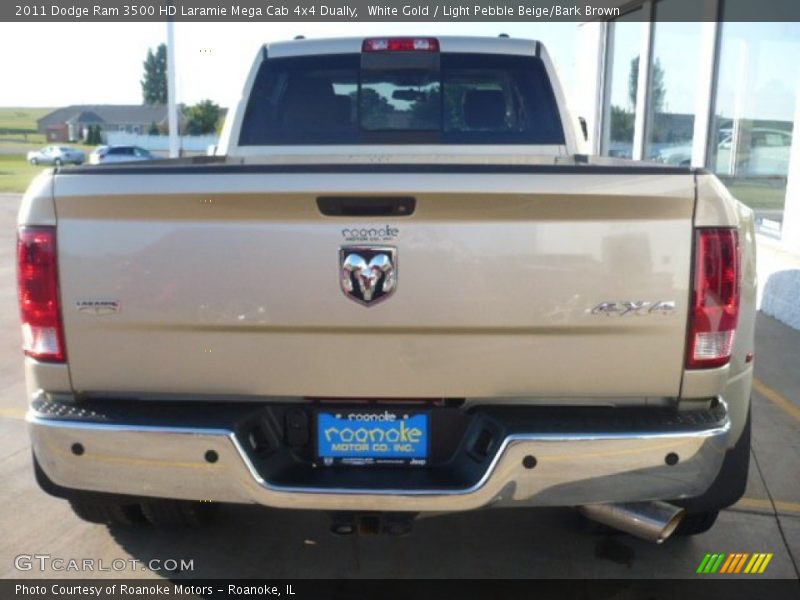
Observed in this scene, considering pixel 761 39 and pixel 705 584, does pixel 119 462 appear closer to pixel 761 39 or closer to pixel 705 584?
pixel 705 584

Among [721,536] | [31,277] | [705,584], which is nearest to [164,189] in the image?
[31,277]

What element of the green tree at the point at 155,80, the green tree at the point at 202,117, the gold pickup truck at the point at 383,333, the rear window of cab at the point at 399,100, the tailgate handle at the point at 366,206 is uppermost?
the green tree at the point at 155,80

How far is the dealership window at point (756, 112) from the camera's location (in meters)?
8.95

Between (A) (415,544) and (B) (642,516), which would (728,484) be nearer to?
(B) (642,516)

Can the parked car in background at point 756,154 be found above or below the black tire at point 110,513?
above

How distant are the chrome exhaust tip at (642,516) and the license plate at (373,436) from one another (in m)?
0.61

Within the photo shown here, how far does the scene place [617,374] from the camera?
255cm

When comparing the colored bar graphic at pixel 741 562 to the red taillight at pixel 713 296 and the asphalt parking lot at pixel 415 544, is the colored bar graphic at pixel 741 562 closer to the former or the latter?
the asphalt parking lot at pixel 415 544

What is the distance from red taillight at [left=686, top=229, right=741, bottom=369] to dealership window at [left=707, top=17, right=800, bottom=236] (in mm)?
7084

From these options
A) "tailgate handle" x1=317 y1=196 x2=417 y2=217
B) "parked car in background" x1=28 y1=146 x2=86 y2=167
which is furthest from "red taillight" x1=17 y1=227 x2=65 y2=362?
"parked car in background" x1=28 y1=146 x2=86 y2=167

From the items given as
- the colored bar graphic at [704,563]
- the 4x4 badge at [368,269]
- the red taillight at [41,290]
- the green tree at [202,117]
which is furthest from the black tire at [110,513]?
the green tree at [202,117]

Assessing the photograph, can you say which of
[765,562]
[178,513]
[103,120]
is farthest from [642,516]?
[103,120]

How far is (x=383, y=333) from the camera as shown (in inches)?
100

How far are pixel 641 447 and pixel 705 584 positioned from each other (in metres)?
1.12
